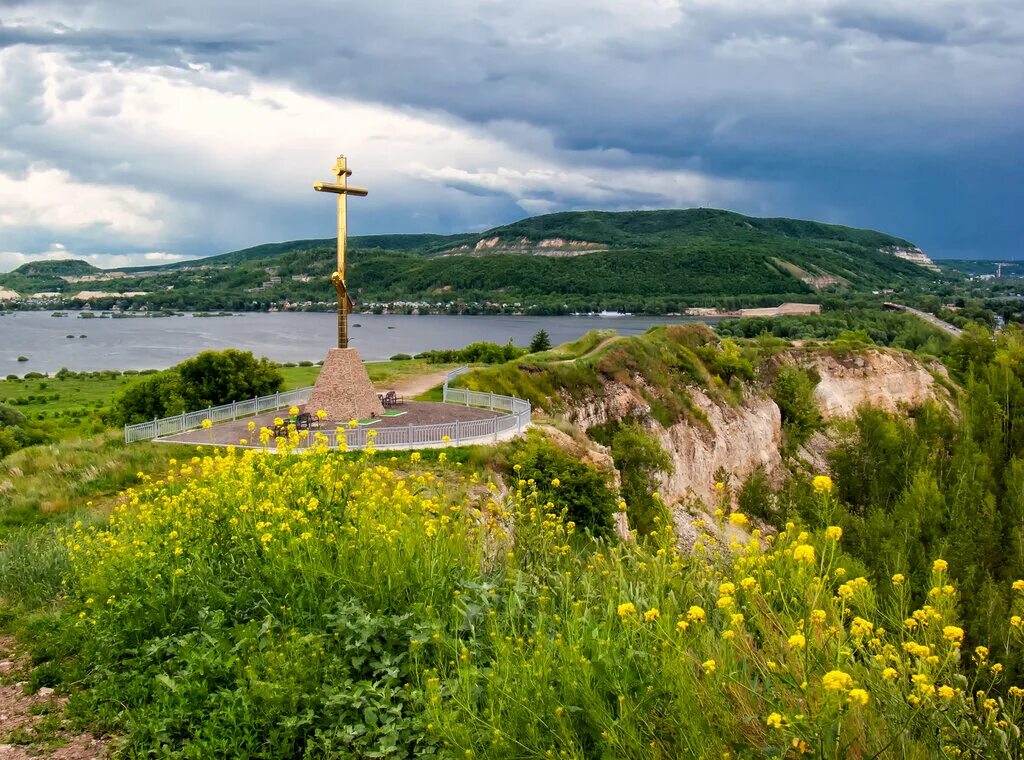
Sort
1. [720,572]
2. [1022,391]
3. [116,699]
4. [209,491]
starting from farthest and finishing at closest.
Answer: [1022,391] → [209,491] → [116,699] → [720,572]

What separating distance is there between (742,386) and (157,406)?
32.8 meters

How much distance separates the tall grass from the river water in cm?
7261

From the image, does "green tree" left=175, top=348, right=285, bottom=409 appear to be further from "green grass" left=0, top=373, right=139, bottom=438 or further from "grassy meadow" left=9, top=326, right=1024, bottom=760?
"grassy meadow" left=9, top=326, right=1024, bottom=760

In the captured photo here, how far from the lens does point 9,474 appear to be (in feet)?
54.8

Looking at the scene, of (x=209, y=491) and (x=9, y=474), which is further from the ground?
(x=209, y=491)

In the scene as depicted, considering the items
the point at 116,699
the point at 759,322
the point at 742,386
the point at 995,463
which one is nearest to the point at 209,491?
the point at 116,699

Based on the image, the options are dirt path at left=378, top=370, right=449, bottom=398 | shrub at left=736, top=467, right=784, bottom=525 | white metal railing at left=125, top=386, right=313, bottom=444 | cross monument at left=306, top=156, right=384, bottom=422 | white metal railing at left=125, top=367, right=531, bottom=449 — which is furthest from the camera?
shrub at left=736, top=467, right=784, bottom=525

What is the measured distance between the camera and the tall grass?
3.25 metres

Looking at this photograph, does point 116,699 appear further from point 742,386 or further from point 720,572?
point 742,386

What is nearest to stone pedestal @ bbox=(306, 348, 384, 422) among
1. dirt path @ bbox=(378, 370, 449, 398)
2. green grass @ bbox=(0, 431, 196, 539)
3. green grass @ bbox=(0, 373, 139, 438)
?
green grass @ bbox=(0, 431, 196, 539)

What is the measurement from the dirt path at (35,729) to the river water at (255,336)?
7285 cm

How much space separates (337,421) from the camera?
66.2 ft

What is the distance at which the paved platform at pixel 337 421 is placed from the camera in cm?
1841

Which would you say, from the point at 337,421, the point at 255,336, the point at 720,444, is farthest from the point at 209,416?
the point at 255,336
